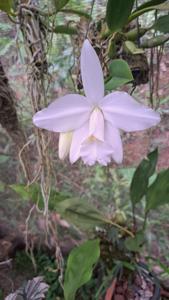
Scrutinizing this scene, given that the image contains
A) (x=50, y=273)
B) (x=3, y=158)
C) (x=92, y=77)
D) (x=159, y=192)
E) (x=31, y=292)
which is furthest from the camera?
(x=3, y=158)

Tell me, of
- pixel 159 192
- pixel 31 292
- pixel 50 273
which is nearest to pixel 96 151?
pixel 159 192

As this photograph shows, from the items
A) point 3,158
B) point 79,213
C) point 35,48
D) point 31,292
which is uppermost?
Answer: point 35,48

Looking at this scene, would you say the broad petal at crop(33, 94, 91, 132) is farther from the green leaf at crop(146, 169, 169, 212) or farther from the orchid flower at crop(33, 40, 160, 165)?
the green leaf at crop(146, 169, 169, 212)

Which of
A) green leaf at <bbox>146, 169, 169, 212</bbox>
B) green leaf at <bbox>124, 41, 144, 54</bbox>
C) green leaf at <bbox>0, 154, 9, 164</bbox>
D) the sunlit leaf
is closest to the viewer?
green leaf at <bbox>124, 41, 144, 54</bbox>

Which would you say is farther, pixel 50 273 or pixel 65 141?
pixel 50 273

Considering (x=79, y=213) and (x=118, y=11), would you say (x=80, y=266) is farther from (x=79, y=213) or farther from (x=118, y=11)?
(x=118, y=11)

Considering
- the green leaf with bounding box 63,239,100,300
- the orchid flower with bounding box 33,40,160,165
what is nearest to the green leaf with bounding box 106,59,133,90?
the orchid flower with bounding box 33,40,160,165

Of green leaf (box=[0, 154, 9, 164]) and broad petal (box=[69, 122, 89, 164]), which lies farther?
green leaf (box=[0, 154, 9, 164])

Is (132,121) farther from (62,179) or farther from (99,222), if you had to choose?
(62,179)
